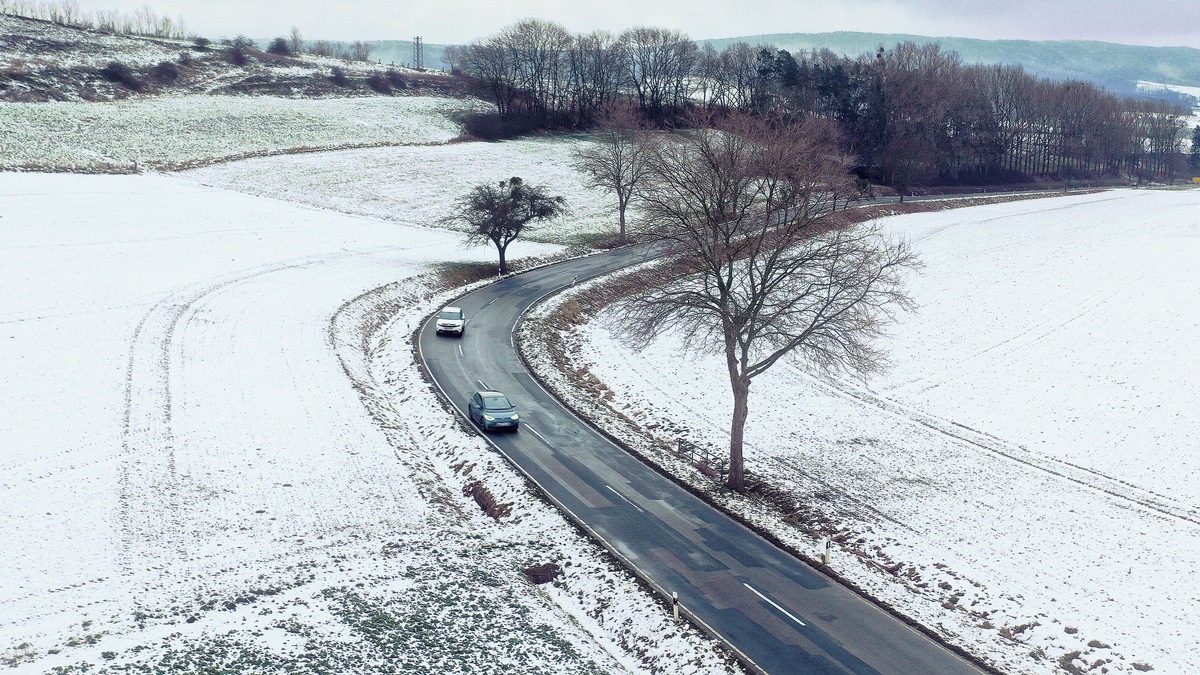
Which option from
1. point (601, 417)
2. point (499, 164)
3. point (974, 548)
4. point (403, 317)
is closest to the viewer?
point (974, 548)

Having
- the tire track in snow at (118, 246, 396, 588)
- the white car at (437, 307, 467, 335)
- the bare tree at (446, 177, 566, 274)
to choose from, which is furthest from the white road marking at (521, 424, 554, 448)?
the bare tree at (446, 177, 566, 274)

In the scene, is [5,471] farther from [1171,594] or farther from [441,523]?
A: [1171,594]

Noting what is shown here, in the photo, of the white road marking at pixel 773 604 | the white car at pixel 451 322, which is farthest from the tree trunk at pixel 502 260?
the white road marking at pixel 773 604

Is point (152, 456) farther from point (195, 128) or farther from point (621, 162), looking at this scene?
point (195, 128)

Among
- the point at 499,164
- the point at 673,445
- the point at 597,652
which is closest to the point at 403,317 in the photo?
the point at 673,445

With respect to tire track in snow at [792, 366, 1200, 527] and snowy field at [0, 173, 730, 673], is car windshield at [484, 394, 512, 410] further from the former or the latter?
tire track in snow at [792, 366, 1200, 527]

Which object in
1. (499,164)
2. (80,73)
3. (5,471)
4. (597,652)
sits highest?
(80,73)
